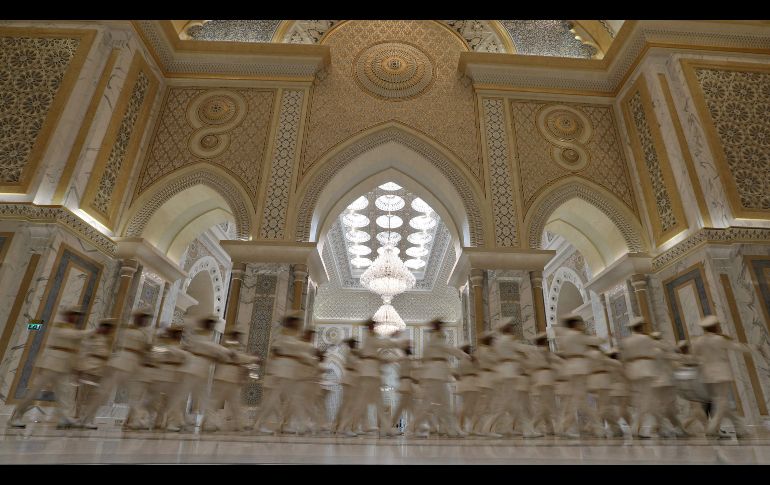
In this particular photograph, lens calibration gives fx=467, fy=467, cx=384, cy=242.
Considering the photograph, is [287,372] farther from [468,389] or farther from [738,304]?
[738,304]

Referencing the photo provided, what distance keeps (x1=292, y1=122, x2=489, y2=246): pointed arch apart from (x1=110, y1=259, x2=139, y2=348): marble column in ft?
7.11

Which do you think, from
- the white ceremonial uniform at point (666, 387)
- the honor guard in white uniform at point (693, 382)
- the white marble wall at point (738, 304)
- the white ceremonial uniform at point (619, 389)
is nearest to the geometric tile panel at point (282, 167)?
the white ceremonial uniform at point (619, 389)

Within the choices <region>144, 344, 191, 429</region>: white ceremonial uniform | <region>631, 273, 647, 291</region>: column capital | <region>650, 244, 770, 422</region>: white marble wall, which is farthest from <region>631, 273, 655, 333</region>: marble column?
<region>144, 344, 191, 429</region>: white ceremonial uniform

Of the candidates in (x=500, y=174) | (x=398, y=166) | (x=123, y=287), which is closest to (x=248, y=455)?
(x=123, y=287)

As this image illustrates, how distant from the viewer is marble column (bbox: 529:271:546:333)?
6.07m

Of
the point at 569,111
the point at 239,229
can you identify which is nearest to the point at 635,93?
the point at 569,111

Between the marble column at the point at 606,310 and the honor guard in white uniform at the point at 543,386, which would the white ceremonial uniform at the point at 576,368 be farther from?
the marble column at the point at 606,310

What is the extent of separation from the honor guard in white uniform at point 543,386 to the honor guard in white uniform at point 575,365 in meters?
0.12

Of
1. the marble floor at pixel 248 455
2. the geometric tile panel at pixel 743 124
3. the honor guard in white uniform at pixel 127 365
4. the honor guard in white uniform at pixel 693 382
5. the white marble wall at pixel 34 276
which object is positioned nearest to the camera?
the marble floor at pixel 248 455

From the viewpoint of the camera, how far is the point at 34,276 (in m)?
4.95

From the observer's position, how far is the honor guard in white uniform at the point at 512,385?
3.96 metres

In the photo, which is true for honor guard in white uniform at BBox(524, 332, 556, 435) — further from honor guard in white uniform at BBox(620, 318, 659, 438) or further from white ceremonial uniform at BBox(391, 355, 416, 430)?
white ceremonial uniform at BBox(391, 355, 416, 430)

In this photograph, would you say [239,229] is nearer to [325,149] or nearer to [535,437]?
[325,149]

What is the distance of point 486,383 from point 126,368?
2.88 meters
